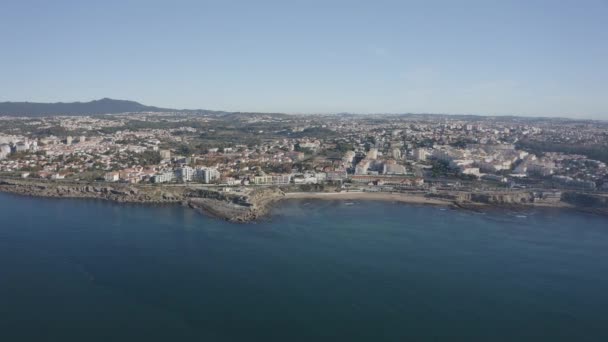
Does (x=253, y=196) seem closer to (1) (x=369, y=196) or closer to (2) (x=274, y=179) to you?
(2) (x=274, y=179)

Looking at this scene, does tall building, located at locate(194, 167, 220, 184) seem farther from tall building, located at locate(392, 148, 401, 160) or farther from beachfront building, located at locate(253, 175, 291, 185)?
tall building, located at locate(392, 148, 401, 160)

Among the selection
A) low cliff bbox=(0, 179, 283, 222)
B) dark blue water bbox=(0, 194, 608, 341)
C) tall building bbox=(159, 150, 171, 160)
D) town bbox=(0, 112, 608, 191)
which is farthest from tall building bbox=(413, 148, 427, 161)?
tall building bbox=(159, 150, 171, 160)

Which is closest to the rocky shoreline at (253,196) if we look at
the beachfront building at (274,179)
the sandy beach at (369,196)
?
the sandy beach at (369,196)

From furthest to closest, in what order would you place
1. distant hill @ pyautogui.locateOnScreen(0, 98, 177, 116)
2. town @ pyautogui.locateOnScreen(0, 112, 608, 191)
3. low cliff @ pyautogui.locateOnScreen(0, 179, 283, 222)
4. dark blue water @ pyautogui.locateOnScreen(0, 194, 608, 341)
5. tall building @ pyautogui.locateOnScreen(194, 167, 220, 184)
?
1. distant hill @ pyautogui.locateOnScreen(0, 98, 177, 116)
2. town @ pyautogui.locateOnScreen(0, 112, 608, 191)
3. tall building @ pyautogui.locateOnScreen(194, 167, 220, 184)
4. low cliff @ pyautogui.locateOnScreen(0, 179, 283, 222)
5. dark blue water @ pyautogui.locateOnScreen(0, 194, 608, 341)

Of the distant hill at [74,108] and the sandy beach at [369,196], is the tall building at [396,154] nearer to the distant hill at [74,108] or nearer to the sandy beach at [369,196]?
the sandy beach at [369,196]

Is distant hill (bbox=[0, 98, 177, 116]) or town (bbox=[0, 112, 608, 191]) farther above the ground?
distant hill (bbox=[0, 98, 177, 116])

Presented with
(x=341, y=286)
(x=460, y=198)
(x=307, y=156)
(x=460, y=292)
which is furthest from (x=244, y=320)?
(x=307, y=156)

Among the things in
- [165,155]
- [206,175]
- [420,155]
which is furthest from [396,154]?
[165,155]
